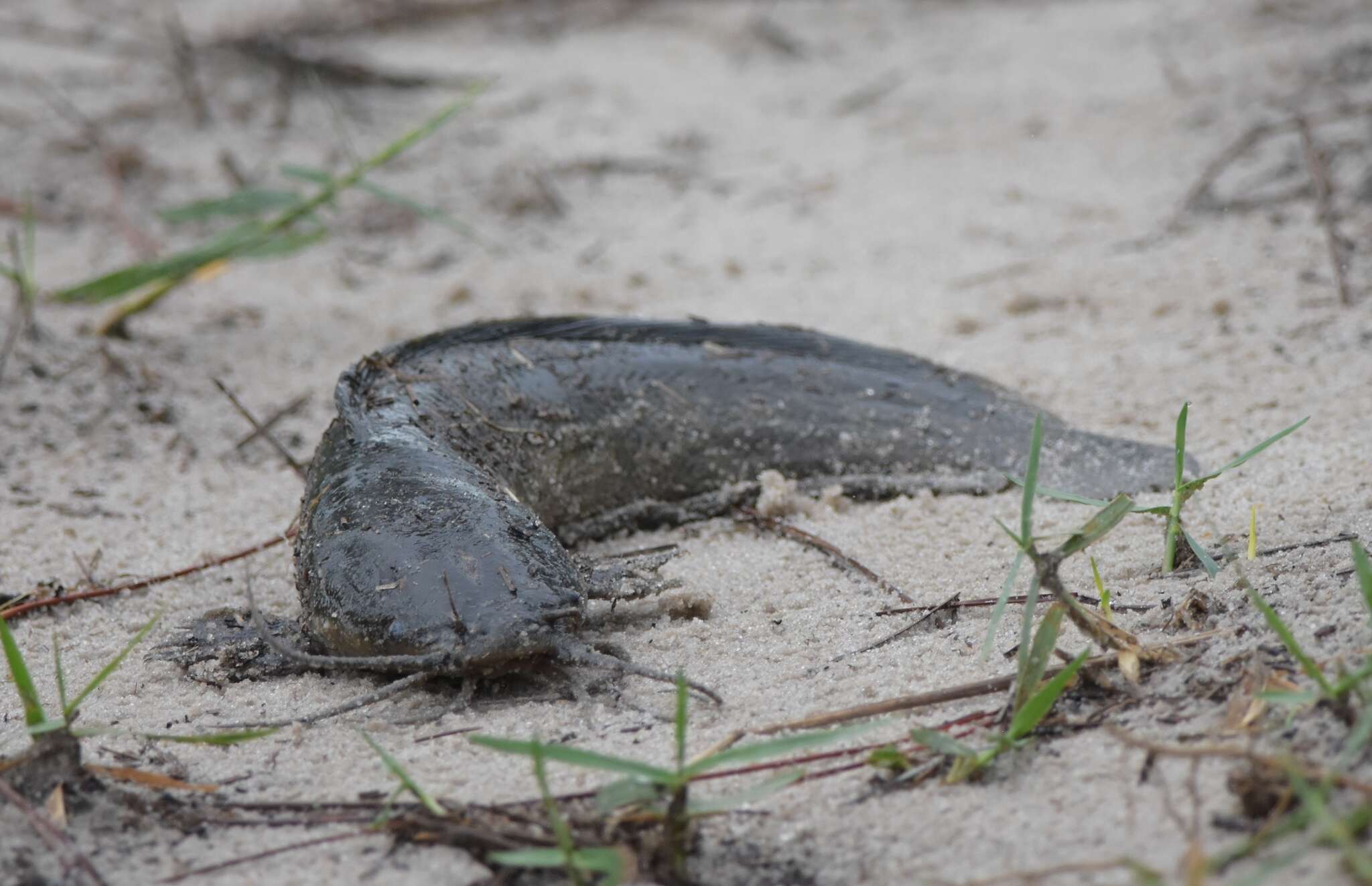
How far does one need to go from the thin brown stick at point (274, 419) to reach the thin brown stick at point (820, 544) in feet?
4.42

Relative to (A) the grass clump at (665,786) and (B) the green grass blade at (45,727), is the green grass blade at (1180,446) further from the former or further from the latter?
(B) the green grass blade at (45,727)

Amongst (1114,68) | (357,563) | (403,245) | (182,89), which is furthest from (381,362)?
(1114,68)

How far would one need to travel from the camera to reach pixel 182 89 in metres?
6.03

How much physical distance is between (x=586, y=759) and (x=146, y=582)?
1.60 m

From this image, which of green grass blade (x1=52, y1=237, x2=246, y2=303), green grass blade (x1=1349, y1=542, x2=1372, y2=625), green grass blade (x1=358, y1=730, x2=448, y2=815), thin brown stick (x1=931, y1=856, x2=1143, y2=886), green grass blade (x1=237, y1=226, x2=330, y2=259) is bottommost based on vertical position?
thin brown stick (x1=931, y1=856, x2=1143, y2=886)

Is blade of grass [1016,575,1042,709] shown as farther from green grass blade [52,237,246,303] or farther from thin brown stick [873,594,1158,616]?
green grass blade [52,237,246,303]

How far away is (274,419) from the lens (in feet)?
10.6

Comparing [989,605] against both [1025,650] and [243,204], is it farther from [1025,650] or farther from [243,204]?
[243,204]

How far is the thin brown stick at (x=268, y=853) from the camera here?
153cm

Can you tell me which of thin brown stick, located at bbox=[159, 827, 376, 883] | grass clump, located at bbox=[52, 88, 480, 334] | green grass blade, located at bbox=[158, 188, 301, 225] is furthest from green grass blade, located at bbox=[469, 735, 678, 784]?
green grass blade, located at bbox=[158, 188, 301, 225]

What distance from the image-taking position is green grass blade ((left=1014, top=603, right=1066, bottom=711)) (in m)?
1.64

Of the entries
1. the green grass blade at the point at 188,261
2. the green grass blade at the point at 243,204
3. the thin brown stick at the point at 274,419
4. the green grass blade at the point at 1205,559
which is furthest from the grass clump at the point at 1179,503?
the green grass blade at the point at 243,204

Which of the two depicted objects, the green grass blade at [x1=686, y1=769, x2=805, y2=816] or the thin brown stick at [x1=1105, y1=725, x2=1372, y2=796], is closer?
the thin brown stick at [x1=1105, y1=725, x2=1372, y2=796]

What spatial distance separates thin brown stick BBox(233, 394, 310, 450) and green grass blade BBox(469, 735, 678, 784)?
192 centimetres
